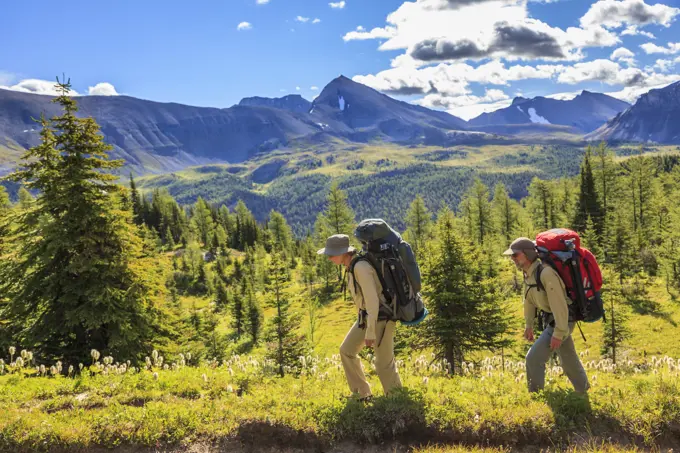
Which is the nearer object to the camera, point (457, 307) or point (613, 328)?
point (457, 307)

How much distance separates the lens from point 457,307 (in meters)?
18.9

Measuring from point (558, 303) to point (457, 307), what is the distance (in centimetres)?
1312

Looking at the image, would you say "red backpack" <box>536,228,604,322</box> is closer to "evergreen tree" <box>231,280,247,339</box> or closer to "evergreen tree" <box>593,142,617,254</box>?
"evergreen tree" <box>231,280,247,339</box>

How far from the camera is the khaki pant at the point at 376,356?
6574mm

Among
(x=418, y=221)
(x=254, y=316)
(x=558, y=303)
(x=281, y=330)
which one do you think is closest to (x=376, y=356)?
(x=558, y=303)

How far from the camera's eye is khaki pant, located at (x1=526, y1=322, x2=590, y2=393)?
21.7 ft

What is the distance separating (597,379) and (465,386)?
2868 mm

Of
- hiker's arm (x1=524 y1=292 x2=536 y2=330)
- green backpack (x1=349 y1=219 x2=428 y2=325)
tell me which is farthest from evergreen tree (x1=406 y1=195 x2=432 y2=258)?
green backpack (x1=349 y1=219 x2=428 y2=325)

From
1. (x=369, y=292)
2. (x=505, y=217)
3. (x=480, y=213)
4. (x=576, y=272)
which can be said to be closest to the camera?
(x=369, y=292)

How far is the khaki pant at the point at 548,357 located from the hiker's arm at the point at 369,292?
267 cm

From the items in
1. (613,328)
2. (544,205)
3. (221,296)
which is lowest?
(221,296)

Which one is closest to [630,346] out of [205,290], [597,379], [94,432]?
[597,379]

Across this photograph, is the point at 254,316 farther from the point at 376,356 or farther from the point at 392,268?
the point at 392,268

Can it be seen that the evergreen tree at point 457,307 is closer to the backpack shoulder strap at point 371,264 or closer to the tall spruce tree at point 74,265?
the tall spruce tree at point 74,265
